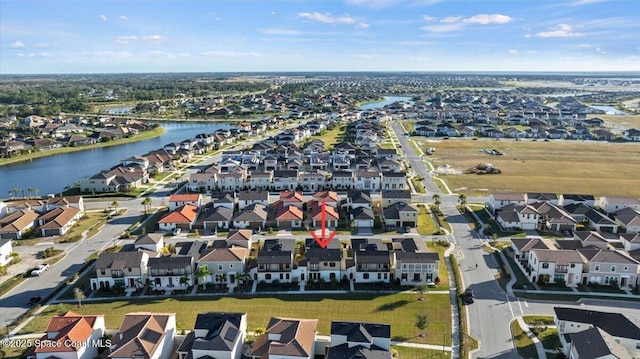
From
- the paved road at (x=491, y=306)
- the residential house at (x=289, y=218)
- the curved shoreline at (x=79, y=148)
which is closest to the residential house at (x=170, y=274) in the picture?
the residential house at (x=289, y=218)

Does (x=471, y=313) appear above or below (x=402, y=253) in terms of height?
below

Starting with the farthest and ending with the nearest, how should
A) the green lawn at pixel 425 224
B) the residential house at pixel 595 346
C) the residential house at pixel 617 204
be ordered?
the residential house at pixel 617 204 < the green lawn at pixel 425 224 < the residential house at pixel 595 346

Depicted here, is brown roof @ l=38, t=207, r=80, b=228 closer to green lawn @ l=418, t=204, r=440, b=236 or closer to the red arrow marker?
the red arrow marker

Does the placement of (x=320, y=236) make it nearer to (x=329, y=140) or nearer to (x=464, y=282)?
(x=464, y=282)

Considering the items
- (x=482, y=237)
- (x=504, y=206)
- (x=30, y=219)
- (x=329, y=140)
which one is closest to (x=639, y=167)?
(x=504, y=206)

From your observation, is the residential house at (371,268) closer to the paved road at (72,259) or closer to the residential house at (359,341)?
the residential house at (359,341)

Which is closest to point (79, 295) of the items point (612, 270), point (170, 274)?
point (170, 274)
